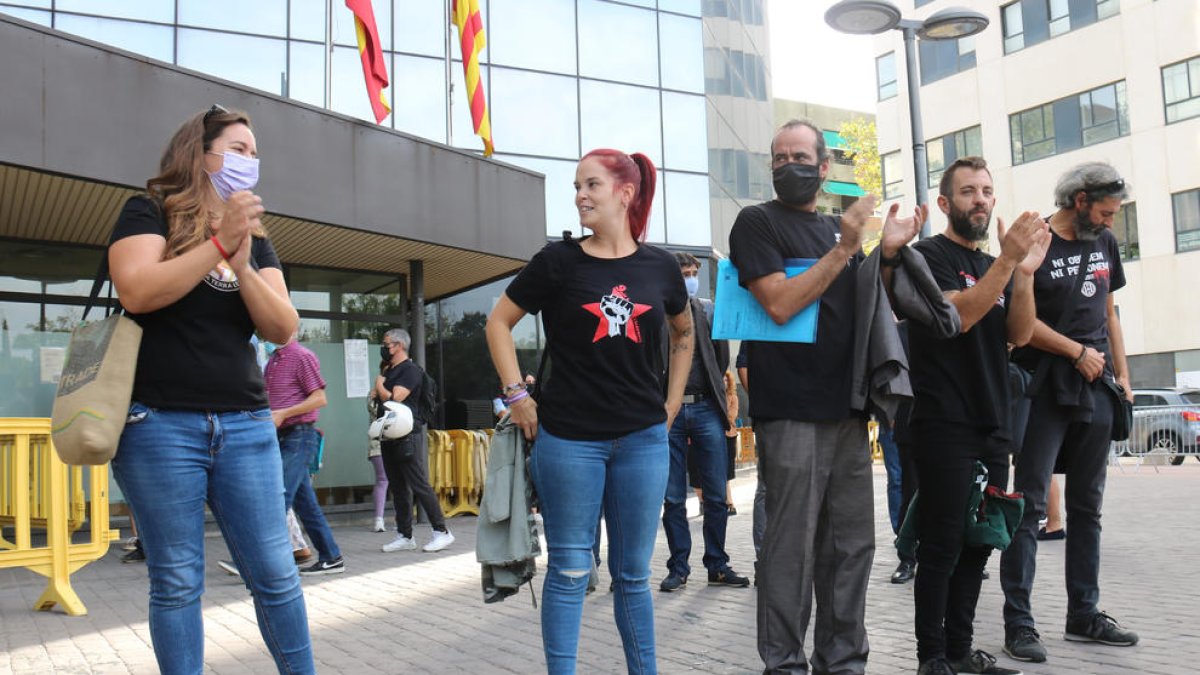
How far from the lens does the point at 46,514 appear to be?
6.64 m

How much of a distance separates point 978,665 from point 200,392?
3.10 metres

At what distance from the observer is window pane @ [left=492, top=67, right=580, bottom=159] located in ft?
67.5

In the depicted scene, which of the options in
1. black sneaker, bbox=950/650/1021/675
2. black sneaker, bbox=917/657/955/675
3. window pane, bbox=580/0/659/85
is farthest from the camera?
window pane, bbox=580/0/659/85

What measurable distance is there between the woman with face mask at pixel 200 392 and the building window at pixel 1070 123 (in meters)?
→ 33.5

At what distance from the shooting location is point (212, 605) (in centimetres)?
655

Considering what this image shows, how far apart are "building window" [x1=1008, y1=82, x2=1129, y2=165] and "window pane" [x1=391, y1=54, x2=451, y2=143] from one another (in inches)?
869

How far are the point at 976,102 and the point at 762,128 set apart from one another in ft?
38.2

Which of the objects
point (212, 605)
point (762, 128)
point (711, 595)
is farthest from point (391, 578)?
point (762, 128)

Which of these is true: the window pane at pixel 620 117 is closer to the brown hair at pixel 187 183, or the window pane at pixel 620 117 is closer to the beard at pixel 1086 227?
the beard at pixel 1086 227

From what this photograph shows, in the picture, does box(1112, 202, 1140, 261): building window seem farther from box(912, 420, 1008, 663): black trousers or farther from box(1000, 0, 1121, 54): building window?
box(912, 420, 1008, 663): black trousers

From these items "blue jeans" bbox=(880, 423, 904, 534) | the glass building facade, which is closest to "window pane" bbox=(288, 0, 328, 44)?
the glass building facade

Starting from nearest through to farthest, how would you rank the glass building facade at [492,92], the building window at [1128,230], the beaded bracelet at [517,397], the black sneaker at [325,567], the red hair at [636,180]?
the beaded bracelet at [517,397] < the red hair at [636,180] < the black sneaker at [325,567] < the glass building facade at [492,92] < the building window at [1128,230]

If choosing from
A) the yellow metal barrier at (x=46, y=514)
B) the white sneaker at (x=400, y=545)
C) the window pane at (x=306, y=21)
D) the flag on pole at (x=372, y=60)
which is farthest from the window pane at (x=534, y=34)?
the yellow metal barrier at (x=46, y=514)

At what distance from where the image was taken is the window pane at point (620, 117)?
21.5 metres
